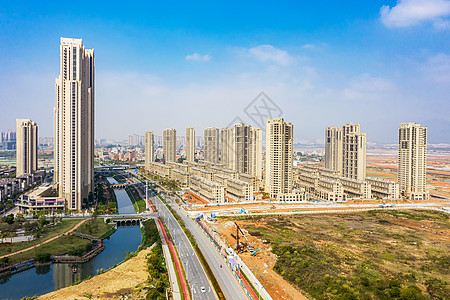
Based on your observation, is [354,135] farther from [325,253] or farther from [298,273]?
[298,273]

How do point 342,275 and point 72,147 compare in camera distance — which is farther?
point 72,147

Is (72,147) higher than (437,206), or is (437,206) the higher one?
(72,147)

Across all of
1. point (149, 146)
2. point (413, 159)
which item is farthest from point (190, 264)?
point (149, 146)

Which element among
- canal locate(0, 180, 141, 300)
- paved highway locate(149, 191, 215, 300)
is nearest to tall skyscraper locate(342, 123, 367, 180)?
paved highway locate(149, 191, 215, 300)

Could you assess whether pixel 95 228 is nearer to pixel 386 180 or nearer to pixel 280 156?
pixel 280 156

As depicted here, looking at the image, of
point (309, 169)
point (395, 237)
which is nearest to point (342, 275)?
point (395, 237)

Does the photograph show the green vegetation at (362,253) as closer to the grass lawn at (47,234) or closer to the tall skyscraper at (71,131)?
the grass lawn at (47,234)

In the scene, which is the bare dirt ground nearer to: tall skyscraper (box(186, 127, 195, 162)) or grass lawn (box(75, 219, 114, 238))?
grass lawn (box(75, 219, 114, 238))
